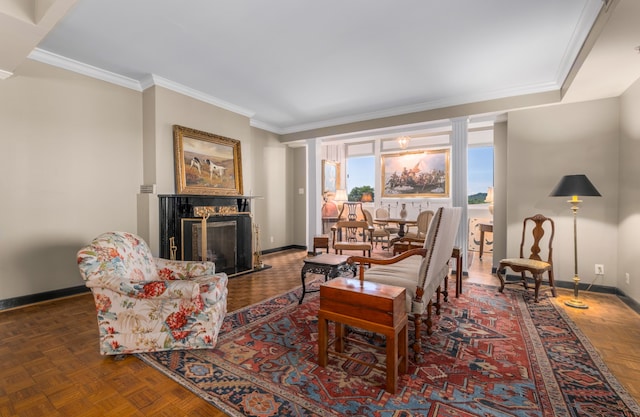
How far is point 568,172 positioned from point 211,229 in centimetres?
517

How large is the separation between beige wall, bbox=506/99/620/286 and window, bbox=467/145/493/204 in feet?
10.4

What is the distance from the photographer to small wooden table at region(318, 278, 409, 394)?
1.78 metres

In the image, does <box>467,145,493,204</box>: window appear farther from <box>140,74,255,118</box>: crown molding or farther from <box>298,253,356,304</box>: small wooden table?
<box>140,74,255,118</box>: crown molding

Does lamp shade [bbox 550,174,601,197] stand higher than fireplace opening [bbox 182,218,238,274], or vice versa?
lamp shade [bbox 550,174,601,197]

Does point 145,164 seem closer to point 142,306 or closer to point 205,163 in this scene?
point 205,163

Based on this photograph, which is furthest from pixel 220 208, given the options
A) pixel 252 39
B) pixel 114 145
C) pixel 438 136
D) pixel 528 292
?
pixel 438 136

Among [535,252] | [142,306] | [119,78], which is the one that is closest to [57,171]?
[119,78]

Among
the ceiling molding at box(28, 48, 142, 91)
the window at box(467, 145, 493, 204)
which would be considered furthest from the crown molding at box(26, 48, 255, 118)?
the window at box(467, 145, 493, 204)

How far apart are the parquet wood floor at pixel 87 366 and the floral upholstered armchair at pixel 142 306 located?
190 mm

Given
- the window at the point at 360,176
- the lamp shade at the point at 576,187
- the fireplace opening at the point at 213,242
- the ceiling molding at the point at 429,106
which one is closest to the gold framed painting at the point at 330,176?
the window at the point at 360,176

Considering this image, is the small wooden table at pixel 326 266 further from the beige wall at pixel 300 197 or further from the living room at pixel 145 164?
the beige wall at pixel 300 197

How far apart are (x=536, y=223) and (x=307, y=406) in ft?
13.0

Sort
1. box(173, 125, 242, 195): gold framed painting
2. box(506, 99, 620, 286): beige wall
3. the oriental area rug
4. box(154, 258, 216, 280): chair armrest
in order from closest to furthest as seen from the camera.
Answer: the oriental area rug < box(154, 258, 216, 280): chair armrest < box(506, 99, 620, 286): beige wall < box(173, 125, 242, 195): gold framed painting

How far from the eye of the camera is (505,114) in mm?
4539
